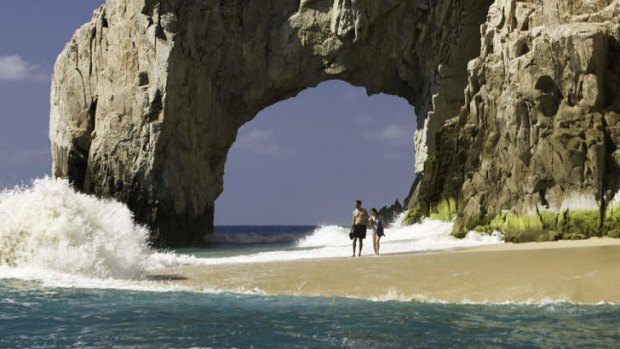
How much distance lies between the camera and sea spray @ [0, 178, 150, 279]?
53.1 ft

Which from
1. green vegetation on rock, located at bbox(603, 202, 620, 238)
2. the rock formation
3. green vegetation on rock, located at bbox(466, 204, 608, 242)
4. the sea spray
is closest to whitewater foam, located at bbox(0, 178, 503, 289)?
the sea spray

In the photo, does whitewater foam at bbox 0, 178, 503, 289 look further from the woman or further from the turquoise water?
the woman

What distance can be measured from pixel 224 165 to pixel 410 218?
1530 cm

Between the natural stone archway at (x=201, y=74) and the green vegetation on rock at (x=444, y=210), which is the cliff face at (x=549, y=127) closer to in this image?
the green vegetation on rock at (x=444, y=210)

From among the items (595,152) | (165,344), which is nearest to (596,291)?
(165,344)

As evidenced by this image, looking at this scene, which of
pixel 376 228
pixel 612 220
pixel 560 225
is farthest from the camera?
pixel 560 225

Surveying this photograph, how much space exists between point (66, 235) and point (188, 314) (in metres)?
7.77

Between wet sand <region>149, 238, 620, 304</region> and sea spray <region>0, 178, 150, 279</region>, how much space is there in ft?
3.40

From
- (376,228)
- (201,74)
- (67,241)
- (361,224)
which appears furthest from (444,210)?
(67,241)

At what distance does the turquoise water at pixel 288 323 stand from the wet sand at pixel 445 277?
81cm

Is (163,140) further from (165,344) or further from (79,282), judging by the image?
(165,344)

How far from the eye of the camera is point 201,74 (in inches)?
1603

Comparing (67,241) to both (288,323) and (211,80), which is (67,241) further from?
(211,80)

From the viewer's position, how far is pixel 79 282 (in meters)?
14.6
